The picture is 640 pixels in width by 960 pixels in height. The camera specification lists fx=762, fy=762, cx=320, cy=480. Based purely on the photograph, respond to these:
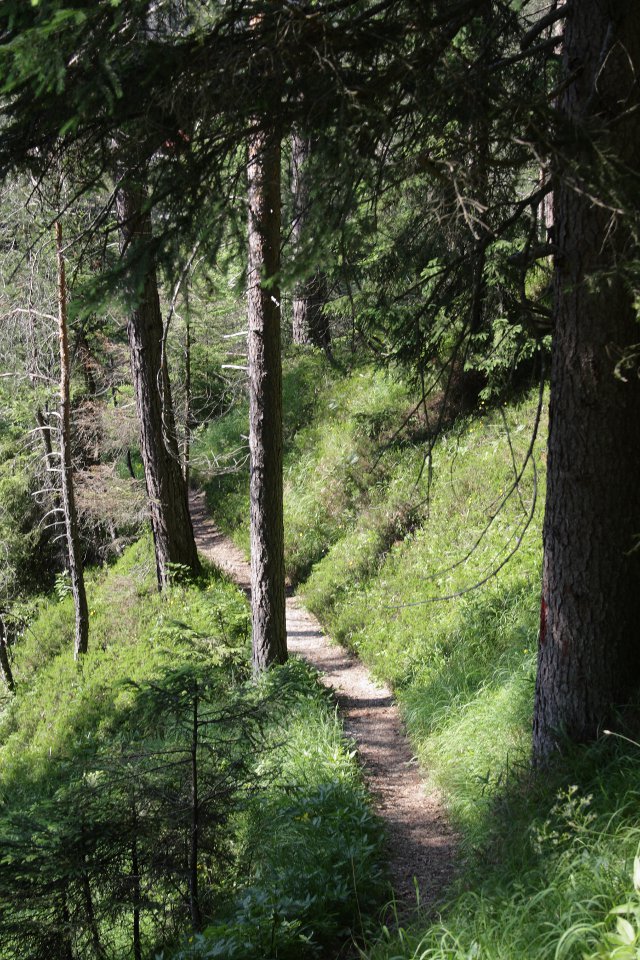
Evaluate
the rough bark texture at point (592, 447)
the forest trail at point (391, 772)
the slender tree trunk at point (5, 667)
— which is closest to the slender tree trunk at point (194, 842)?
the forest trail at point (391, 772)

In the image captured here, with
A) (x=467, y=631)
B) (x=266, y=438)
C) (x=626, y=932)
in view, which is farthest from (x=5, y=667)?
(x=626, y=932)

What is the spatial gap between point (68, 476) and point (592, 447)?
35.2 feet

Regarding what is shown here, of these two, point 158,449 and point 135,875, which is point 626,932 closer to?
point 135,875

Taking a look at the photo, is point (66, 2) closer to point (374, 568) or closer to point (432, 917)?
point (432, 917)

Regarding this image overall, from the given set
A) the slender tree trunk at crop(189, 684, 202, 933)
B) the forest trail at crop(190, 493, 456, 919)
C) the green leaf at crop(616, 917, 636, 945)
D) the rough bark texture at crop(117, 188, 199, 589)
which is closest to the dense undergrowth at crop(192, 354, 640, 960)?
the green leaf at crop(616, 917, 636, 945)

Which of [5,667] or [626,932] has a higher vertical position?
[626,932]

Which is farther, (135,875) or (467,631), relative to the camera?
(467,631)

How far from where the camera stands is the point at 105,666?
13.1 metres

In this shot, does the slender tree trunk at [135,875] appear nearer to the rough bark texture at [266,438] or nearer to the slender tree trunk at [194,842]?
the slender tree trunk at [194,842]

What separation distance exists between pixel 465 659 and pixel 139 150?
234 inches

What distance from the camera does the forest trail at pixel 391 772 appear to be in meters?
5.36

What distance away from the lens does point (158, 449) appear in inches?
508

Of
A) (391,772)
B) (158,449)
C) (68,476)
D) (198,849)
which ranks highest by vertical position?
(158,449)

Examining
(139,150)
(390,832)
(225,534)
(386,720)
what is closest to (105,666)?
(225,534)
